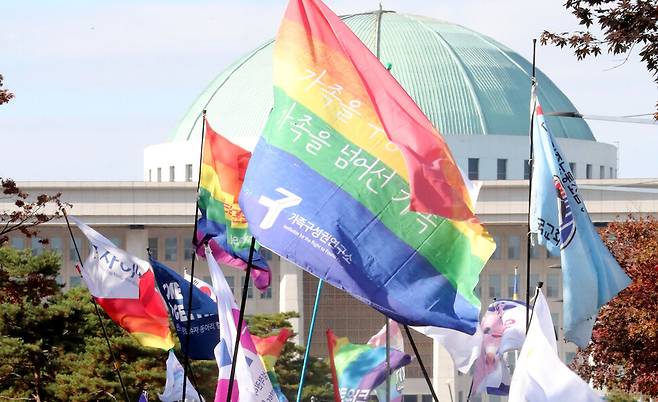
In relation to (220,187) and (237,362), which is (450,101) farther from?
(237,362)

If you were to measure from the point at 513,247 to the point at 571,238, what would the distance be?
96575mm

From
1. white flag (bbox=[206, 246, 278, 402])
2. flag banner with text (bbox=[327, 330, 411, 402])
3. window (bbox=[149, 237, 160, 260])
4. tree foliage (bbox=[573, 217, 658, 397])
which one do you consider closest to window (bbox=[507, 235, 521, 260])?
window (bbox=[149, 237, 160, 260])

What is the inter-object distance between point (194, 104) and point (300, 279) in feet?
60.6

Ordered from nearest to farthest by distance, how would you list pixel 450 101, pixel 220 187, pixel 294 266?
1. pixel 220 187
2. pixel 294 266
3. pixel 450 101

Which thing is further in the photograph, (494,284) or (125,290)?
(494,284)

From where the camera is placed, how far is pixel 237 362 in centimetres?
2120

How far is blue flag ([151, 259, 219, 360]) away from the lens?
25953 mm

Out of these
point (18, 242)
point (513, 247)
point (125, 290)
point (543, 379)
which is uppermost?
point (513, 247)

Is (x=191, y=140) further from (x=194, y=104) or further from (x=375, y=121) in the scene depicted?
(x=375, y=121)

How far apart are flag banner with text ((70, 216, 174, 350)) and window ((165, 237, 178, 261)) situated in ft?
288

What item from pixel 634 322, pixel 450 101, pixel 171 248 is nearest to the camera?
pixel 634 322

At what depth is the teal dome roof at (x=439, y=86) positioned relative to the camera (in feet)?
390

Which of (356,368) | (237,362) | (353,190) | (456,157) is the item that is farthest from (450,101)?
(353,190)

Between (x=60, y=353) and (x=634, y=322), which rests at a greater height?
(x=634, y=322)
